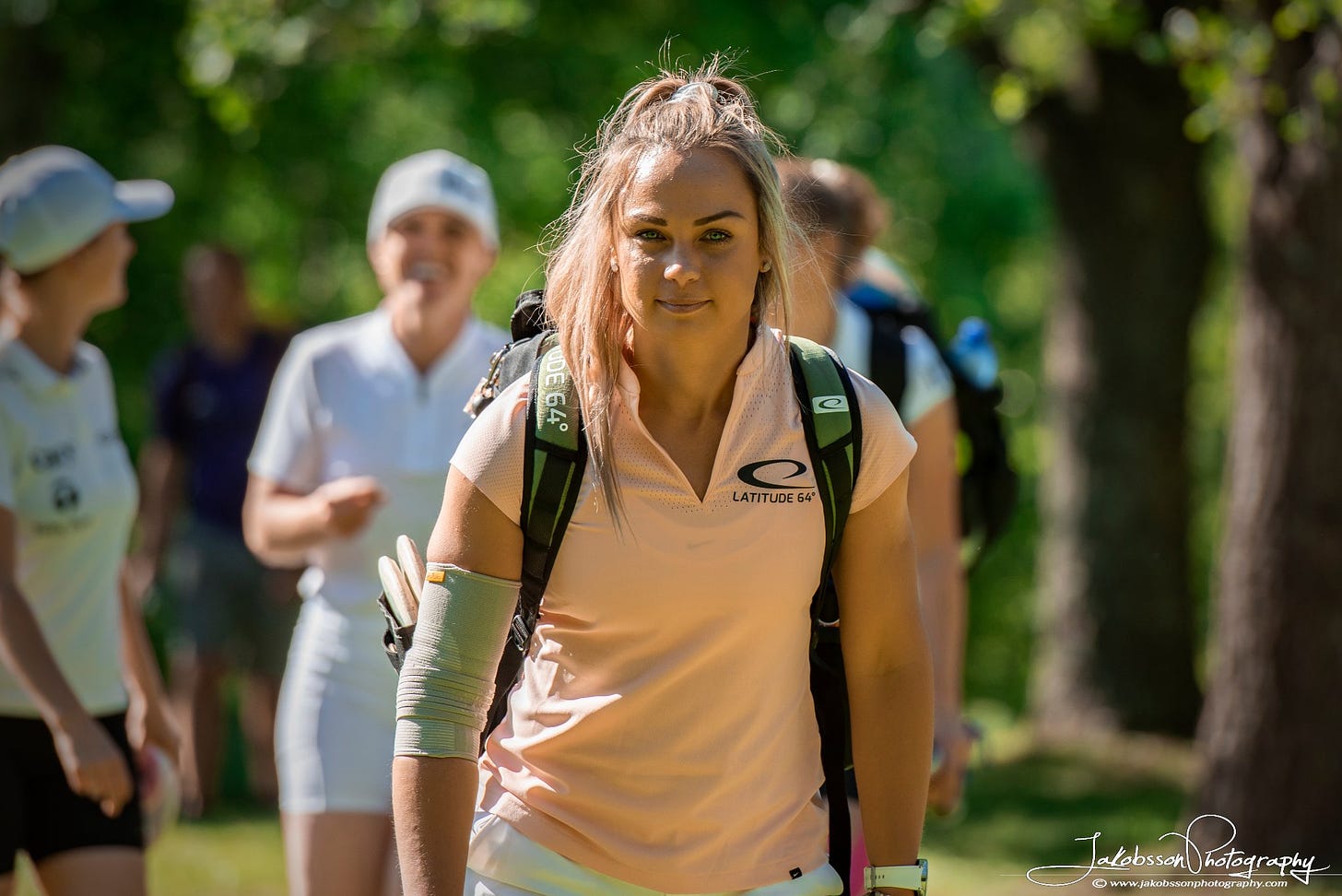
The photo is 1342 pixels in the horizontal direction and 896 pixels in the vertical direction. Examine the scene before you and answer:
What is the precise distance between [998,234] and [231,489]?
9.24m

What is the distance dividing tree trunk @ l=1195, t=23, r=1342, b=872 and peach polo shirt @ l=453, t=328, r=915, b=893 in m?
5.00

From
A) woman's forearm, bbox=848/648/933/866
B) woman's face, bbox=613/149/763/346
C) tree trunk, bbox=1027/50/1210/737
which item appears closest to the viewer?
woman's face, bbox=613/149/763/346

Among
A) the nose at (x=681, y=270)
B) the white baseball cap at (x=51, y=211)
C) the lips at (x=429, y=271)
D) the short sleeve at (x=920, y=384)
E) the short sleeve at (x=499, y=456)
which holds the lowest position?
the short sleeve at (x=499, y=456)

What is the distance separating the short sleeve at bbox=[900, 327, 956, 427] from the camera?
4031 millimetres

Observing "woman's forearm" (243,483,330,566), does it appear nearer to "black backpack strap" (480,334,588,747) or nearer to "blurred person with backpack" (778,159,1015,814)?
"blurred person with backpack" (778,159,1015,814)

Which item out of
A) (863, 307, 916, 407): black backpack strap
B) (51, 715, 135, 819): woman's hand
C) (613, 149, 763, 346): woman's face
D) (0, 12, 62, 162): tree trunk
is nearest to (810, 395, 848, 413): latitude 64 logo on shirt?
(613, 149, 763, 346): woman's face

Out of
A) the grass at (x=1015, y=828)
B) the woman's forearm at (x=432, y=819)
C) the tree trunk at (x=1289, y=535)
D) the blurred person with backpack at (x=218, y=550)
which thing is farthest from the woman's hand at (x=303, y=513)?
the blurred person with backpack at (x=218, y=550)

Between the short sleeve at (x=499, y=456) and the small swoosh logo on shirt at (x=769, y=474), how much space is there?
0.33m

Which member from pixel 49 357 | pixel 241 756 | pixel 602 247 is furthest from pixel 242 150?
pixel 602 247

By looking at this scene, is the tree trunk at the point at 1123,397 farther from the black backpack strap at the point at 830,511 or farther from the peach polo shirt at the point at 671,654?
the peach polo shirt at the point at 671,654

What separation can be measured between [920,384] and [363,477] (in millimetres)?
1410

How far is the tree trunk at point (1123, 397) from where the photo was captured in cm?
1006

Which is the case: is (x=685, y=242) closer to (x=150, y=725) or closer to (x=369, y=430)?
(x=369, y=430)

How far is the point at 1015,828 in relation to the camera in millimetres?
8492
